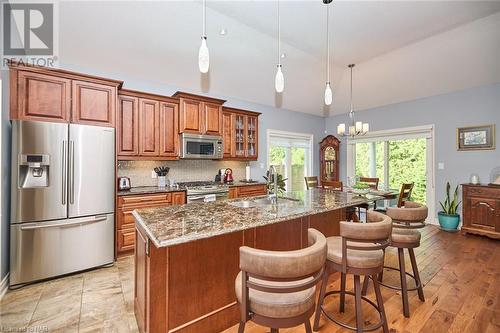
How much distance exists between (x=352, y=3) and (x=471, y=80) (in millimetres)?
3400

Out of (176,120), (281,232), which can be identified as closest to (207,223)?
(281,232)

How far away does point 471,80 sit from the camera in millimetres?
4469

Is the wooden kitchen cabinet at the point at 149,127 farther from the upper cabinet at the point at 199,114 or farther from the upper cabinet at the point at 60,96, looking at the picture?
the upper cabinet at the point at 60,96

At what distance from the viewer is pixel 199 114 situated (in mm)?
4133

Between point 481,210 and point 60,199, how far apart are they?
645 cm

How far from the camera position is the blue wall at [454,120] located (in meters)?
4.41

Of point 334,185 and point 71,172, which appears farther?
point 334,185


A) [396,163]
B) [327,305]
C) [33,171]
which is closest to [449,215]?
[396,163]

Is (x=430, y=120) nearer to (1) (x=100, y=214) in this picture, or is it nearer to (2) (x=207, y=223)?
(2) (x=207, y=223)

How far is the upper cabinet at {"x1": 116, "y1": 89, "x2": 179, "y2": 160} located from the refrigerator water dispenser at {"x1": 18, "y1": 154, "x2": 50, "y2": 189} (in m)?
0.98

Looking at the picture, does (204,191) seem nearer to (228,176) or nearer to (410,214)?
(228,176)

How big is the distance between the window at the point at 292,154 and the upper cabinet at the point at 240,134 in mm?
675

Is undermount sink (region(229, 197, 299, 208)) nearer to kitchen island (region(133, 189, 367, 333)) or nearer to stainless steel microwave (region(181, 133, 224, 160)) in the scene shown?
kitchen island (region(133, 189, 367, 333))

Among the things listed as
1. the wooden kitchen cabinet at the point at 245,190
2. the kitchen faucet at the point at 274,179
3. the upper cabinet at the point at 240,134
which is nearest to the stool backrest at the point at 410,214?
the kitchen faucet at the point at 274,179
